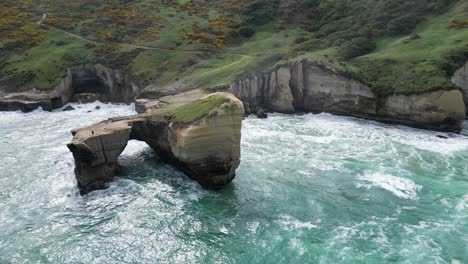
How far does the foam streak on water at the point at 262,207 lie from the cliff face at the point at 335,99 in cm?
405

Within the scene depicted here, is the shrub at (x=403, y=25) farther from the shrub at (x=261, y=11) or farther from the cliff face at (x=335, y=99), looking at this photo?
the shrub at (x=261, y=11)

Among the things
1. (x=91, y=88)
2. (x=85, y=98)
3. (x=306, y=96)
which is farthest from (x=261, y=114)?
(x=91, y=88)

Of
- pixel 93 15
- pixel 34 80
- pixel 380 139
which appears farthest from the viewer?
pixel 93 15

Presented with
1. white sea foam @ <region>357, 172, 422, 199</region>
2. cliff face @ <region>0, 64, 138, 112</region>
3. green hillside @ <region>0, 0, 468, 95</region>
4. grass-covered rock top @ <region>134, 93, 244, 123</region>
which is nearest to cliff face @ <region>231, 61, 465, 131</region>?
green hillside @ <region>0, 0, 468, 95</region>

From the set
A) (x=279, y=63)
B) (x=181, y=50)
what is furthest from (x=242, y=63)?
(x=181, y=50)

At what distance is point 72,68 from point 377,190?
57.3 meters

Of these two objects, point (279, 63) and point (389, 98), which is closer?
point (389, 98)

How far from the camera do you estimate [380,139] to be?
44.9m

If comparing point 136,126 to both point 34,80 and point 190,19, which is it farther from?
point 190,19

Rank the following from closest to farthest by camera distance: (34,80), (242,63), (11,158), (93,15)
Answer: (11,158), (242,63), (34,80), (93,15)

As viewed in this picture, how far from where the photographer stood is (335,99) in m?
54.7

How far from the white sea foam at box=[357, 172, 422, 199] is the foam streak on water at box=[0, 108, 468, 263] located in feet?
0.51

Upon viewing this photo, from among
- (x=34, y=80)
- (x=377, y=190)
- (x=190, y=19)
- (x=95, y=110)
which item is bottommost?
(x=377, y=190)

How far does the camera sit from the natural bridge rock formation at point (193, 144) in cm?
3117
